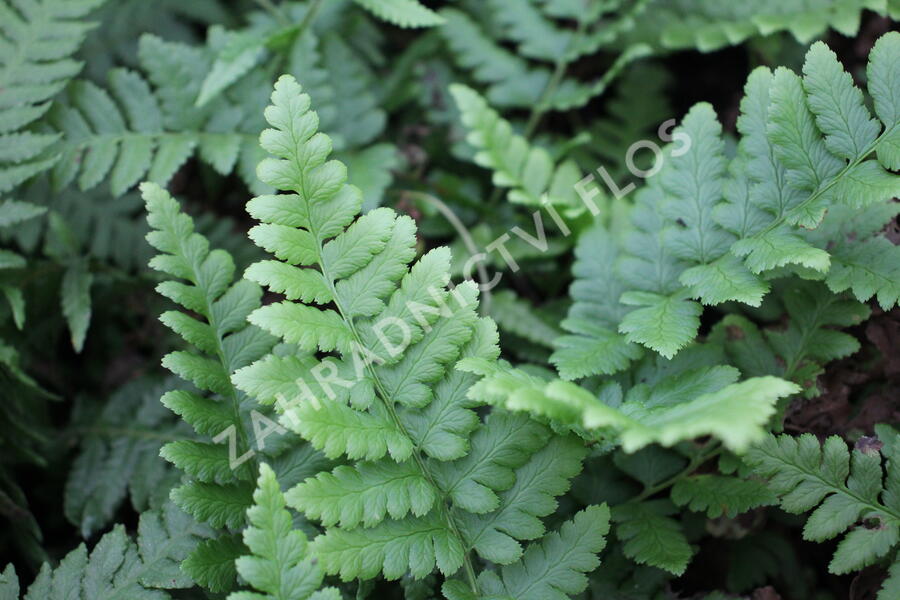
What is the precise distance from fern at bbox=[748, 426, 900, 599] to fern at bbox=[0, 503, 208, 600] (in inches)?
53.0

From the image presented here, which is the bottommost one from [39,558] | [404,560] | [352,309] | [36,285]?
[39,558]

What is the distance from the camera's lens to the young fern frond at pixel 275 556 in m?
1.45

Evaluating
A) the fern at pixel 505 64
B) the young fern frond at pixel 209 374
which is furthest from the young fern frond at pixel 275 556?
the fern at pixel 505 64

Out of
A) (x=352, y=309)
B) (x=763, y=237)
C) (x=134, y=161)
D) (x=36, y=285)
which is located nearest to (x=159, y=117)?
(x=134, y=161)

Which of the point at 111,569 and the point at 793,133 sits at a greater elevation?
the point at 793,133

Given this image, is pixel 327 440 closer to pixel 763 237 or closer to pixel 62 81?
pixel 763 237

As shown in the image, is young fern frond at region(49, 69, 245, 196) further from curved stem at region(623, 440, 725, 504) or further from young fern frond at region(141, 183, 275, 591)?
curved stem at region(623, 440, 725, 504)

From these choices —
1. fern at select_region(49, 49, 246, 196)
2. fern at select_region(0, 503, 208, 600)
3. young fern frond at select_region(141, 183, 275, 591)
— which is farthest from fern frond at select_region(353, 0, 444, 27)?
fern at select_region(0, 503, 208, 600)

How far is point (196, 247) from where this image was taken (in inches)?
70.2

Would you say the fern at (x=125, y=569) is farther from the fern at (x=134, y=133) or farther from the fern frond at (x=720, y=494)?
the fern frond at (x=720, y=494)

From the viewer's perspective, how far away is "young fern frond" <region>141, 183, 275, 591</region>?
65.6 inches

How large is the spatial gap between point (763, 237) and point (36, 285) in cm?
214

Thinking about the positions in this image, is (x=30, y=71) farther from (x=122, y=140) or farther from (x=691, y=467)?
(x=691, y=467)

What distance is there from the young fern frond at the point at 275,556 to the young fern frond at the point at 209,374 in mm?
Answer: 253
